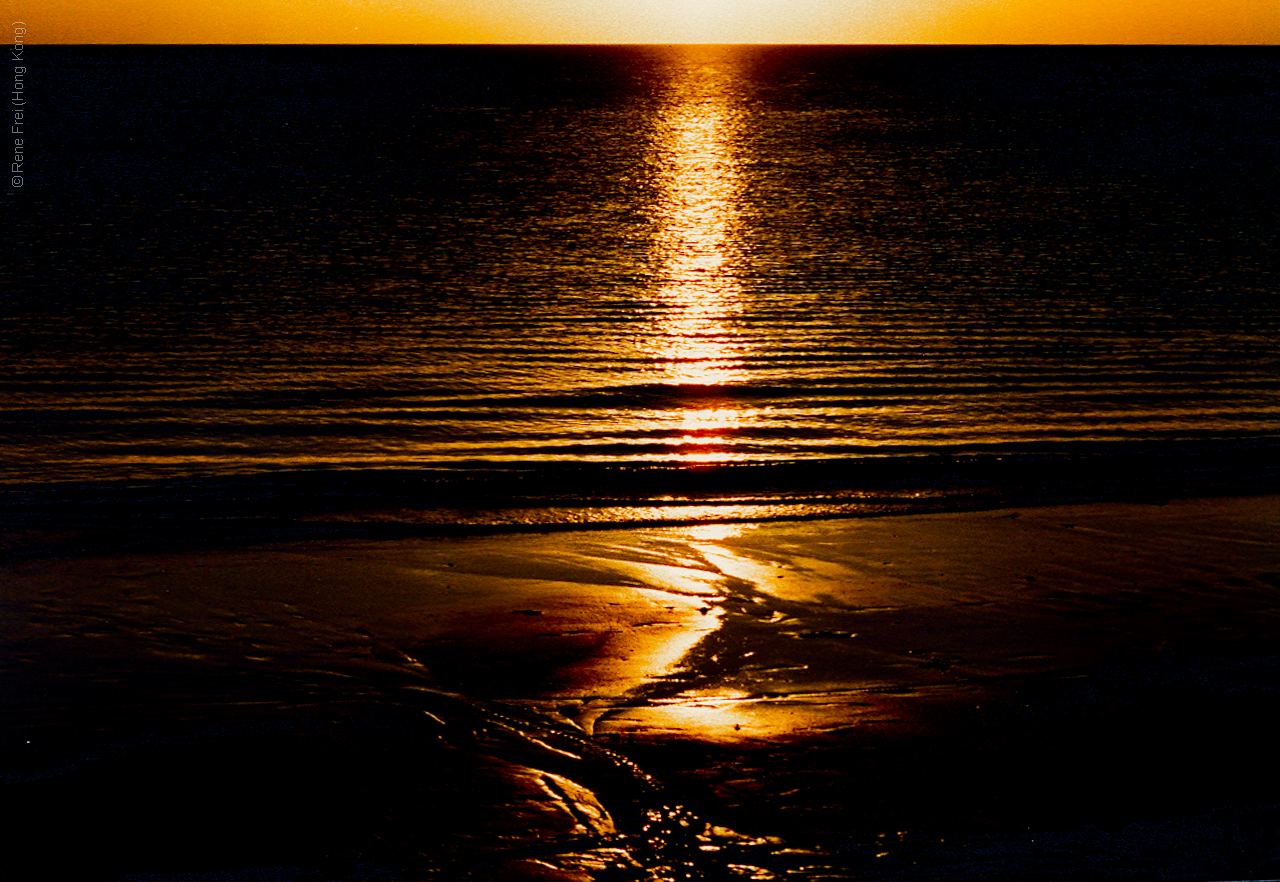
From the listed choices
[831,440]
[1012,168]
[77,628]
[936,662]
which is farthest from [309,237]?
[1012,168]

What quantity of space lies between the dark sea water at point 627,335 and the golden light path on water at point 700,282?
88 mm

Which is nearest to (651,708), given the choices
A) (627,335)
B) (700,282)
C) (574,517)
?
(574,517)

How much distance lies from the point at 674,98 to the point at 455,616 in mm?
104110

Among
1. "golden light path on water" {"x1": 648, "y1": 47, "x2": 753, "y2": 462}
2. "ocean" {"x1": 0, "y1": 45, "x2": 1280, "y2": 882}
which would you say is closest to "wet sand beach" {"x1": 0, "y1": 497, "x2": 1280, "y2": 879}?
"ocean" {"x1": 0, "y1": 45, "x2": 1280, "y2": 882}

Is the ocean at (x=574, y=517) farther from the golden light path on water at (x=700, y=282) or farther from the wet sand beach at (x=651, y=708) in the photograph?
the golden light path on water at (x=700, y=282)

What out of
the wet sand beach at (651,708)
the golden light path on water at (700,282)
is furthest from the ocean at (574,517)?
the golden light path on water at (700,282)

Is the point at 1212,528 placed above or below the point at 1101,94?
below

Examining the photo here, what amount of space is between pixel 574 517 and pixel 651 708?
343cm

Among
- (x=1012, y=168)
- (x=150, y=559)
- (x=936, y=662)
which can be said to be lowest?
(x=936, y=662)

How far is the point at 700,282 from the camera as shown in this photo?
21328 mm

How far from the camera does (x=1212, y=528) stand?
8.92 meters

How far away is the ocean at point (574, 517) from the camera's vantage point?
5.08 m

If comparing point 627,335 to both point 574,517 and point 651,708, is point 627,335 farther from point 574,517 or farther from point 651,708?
point 651,708

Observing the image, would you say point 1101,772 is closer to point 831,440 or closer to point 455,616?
point 455,616
